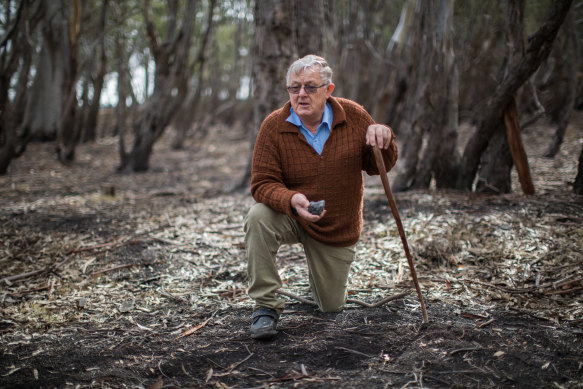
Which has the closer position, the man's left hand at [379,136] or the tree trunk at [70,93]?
the man's left hand at [379,136]

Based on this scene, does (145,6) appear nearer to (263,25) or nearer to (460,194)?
(263,25)

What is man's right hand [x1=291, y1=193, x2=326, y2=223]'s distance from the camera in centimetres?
254

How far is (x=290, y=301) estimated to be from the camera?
11.0 ft

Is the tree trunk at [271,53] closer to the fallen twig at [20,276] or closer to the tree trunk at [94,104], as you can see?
the fallen twig at [20,276]

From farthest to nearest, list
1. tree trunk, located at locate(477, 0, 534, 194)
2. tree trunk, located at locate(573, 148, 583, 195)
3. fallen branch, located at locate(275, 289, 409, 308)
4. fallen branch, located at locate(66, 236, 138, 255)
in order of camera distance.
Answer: tree trunk, located at locate(477, 0, 534, 194) → tree trunk, located at locate(573, 148, 583, 195) → fallen branch, located at locate(66, 236, 138, 255) → fallen branch, located at locate(275, 289, 409, 308)

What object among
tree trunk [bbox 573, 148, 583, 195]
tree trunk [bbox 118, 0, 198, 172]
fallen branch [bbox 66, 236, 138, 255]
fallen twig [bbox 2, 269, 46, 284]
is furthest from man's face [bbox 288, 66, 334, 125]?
tree trunk [bbox 118, 0, 198, 172]

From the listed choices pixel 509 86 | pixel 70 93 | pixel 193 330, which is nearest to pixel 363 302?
pixel 193 330

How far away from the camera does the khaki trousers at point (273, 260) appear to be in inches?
110

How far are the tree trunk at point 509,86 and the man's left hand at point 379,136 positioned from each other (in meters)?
2.69

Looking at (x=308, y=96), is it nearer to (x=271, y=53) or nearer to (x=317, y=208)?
(x=317, y=208)

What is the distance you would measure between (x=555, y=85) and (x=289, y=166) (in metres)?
8.98

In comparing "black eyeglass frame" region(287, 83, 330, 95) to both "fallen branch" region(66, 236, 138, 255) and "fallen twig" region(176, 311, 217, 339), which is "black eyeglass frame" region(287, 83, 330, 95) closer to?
"fallen twig" region(176, 311, 217, 339)

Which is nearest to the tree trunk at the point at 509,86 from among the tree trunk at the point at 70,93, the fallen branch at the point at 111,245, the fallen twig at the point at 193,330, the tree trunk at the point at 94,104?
the fallen twig at the point at 193,330

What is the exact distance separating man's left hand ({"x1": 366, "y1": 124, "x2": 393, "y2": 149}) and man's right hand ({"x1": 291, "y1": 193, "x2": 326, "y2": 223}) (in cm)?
54
